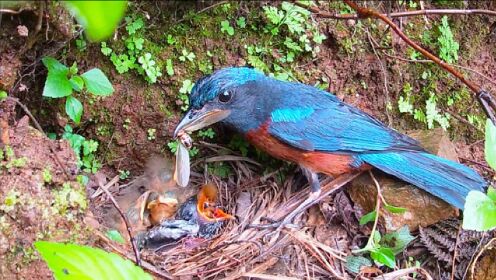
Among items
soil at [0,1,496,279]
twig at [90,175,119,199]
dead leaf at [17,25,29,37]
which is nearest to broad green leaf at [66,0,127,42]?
soil at [0,1,496,279]

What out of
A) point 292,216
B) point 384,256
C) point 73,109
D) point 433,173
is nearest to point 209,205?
point 292,216

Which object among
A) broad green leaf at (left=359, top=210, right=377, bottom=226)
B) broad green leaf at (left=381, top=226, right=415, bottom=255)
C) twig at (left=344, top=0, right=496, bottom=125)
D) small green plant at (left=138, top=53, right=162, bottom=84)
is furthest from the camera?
small green plant at (left=138, top=53, right=162, bottom=84)

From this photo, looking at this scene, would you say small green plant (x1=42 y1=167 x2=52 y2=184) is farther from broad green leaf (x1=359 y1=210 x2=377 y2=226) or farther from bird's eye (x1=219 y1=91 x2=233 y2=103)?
broad green leaf (x1=359 y1=210 x2=377 y2=226)

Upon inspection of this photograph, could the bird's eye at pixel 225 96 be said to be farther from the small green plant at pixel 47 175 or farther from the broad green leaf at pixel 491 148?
the broad green leaf at pixel 491 148

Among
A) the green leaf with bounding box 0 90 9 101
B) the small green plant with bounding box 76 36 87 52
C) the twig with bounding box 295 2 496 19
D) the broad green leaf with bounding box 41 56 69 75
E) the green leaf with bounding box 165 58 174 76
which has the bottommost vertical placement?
the green leaf with bounding box 165 58 174 76

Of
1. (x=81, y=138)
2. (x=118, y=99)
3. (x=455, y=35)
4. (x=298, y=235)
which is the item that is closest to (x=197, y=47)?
(x=118, y=99)

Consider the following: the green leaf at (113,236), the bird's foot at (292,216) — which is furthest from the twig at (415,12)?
the green leaf at (113,236)
